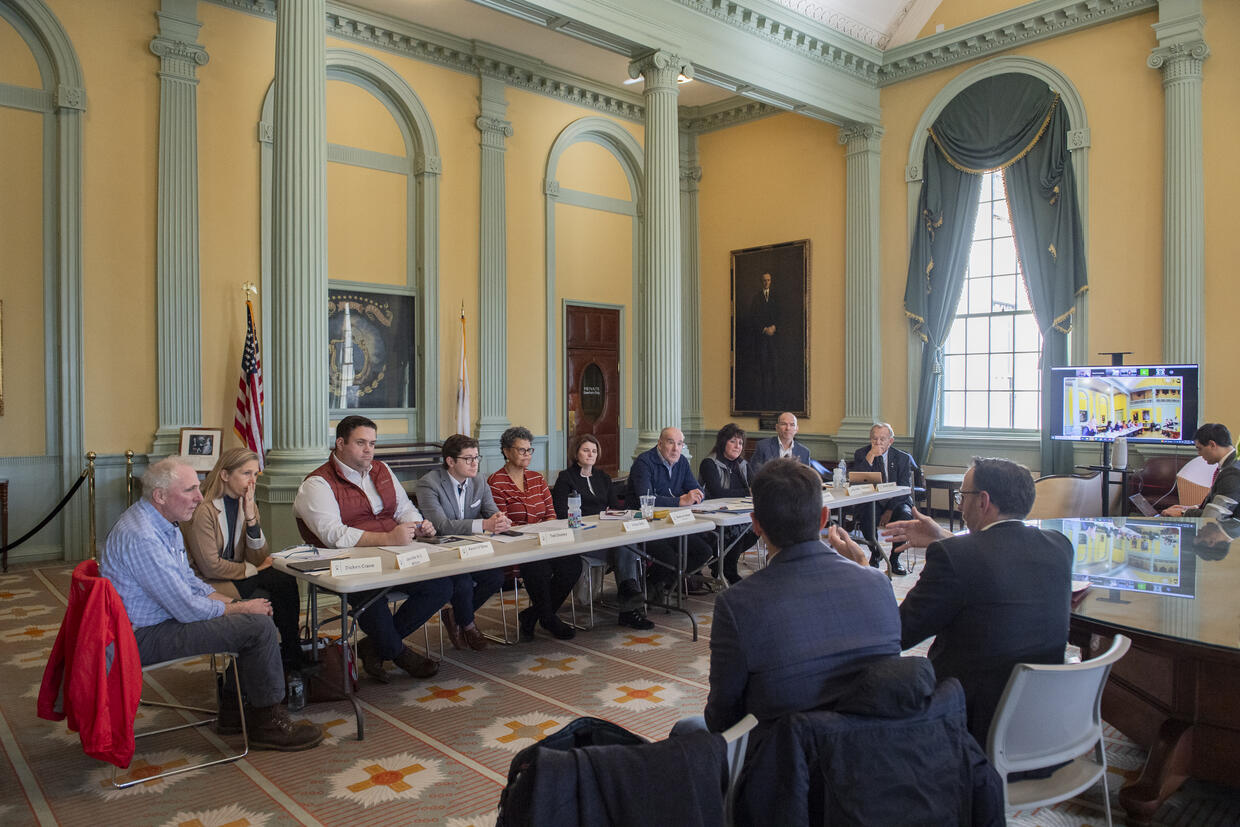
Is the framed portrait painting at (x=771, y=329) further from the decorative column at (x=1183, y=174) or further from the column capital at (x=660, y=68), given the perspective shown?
the decorative column at (x=1183, y=174)

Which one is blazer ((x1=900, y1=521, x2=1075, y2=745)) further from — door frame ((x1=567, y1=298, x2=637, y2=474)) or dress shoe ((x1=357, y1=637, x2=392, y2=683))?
door frame ((x1=567, y1=298, x2=637, y2=474))

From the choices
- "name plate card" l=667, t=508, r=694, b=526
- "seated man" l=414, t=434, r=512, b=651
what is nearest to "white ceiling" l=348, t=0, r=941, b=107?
"seated man" l=414, t=434, r=512, b=651

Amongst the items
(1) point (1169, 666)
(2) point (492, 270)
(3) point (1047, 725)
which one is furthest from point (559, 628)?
(2) point (492, 270)

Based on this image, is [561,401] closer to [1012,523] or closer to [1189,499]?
[1189,499]

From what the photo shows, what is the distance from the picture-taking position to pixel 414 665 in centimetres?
431

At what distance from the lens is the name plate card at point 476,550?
3921mm

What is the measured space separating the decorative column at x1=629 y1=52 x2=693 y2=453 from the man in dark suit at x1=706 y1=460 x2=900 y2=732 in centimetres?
613

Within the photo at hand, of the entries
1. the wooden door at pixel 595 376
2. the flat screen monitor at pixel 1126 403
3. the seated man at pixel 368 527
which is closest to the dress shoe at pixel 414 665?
the seated man at pixel 368 527

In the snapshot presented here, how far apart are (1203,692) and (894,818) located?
1778 millimetres

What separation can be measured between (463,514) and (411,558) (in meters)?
1.12

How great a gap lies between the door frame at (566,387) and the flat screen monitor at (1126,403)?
16.1 feet

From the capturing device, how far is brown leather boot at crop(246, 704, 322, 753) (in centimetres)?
342

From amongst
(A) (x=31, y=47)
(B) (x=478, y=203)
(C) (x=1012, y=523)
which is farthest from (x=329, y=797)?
(B) (x=478, y=203)

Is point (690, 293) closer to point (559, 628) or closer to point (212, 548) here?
point (559, 628)
